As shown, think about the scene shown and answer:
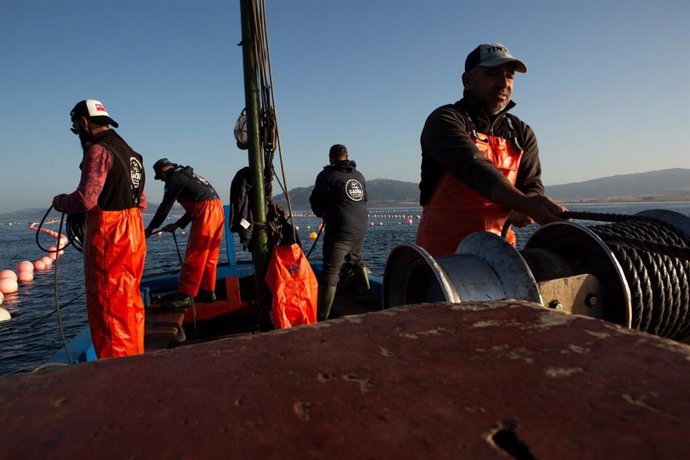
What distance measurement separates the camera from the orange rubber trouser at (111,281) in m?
3.74

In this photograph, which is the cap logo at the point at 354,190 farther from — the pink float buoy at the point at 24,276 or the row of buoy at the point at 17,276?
the pink float buoy at the point at 24,276

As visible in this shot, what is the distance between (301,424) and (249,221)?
4.55 m

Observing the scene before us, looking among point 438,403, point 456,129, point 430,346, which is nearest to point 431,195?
point 456,129

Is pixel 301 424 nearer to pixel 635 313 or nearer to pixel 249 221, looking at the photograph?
pixel 635 313

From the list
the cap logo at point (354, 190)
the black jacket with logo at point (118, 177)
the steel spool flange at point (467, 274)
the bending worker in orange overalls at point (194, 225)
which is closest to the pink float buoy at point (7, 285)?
the bending worker in orange overalls at point (194, 225)

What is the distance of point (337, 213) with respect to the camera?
5.55 metres

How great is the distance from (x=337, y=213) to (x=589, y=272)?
13.0ft

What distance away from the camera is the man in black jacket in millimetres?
5422

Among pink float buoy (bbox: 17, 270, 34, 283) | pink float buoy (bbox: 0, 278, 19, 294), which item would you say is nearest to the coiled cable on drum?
pink float buoy (bbox: 0, 278, 19, 294)

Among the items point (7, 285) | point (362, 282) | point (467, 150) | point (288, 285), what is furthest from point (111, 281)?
point (7, 285)

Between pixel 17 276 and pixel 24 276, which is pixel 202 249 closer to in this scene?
pixel 24 276

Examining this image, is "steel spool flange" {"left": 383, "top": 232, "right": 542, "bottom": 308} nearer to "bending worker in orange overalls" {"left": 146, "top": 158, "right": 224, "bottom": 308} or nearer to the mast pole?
the mast pole

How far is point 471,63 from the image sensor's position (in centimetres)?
248

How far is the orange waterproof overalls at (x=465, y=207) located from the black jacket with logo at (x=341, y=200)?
9.71ft
